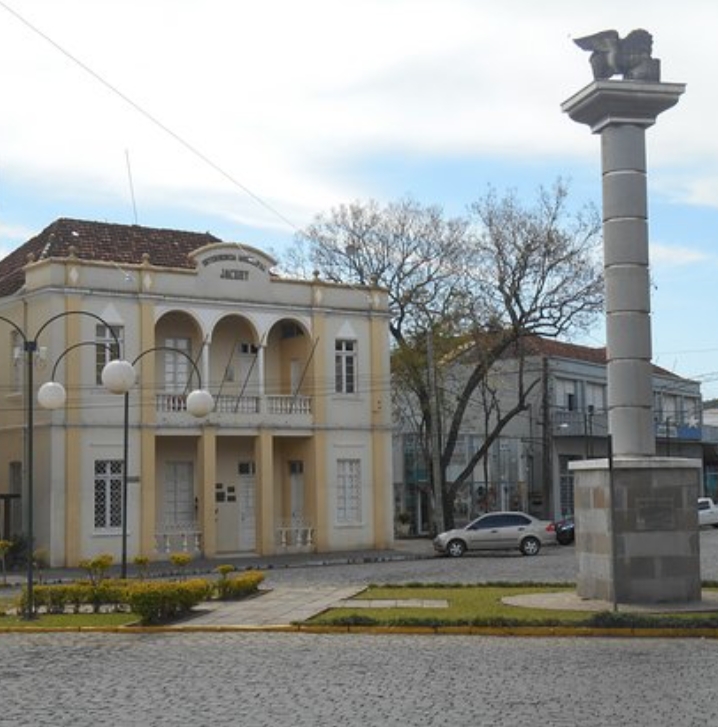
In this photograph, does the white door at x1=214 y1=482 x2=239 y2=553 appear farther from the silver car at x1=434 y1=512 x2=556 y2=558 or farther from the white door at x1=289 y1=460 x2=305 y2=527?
the silver car at x1=434 y1=512 x2=556 y2=558

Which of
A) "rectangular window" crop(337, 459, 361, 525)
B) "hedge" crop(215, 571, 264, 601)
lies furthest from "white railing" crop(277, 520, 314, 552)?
"hedge" crop(215, 571, 264, 601)

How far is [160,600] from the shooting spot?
19203mm

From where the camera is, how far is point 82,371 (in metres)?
37.8

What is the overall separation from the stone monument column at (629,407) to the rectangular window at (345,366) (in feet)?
74.3

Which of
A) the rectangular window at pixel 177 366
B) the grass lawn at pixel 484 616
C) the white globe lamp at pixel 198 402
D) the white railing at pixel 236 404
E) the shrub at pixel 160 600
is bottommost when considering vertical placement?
the grass lawn at pixel 484 616

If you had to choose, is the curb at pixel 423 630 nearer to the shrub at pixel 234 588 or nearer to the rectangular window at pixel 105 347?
the shrub at pixel 234 588

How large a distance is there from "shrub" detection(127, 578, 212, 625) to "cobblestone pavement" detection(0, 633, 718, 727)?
4.17 feet

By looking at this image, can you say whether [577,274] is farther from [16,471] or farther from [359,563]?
[16,471]

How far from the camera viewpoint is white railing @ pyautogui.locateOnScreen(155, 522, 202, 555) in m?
39.4

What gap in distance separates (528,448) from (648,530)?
41.6 m

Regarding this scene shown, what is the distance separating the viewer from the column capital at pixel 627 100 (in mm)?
20750

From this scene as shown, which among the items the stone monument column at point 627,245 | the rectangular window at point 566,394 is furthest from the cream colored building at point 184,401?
the rectangular window at point 566,394

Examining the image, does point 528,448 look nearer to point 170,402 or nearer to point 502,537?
point 502,537

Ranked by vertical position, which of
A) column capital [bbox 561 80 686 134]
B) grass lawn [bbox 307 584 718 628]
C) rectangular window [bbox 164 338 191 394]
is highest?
column capital [bbox 561 80 686 134]
